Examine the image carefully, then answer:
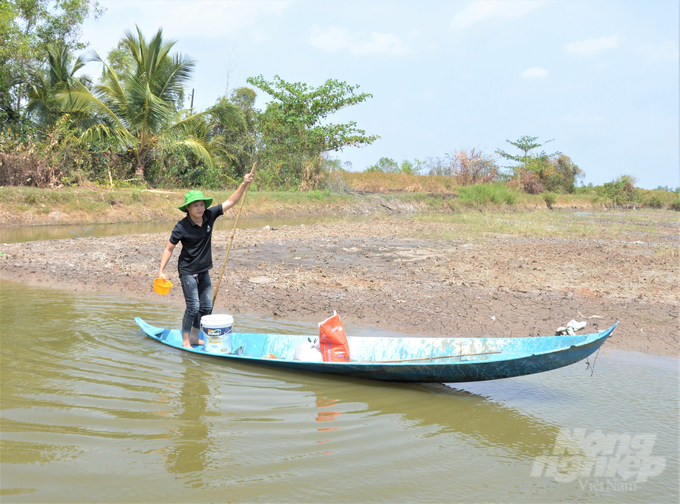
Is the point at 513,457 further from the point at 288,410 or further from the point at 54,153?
the point at 54,153

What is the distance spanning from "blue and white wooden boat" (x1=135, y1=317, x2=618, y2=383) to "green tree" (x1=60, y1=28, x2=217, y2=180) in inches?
724

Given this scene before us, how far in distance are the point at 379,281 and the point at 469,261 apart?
2.59 metres

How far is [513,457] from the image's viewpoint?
12.2ft

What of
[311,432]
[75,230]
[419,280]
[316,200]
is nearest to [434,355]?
[311,432]

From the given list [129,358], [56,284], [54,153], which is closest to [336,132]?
[54,153]

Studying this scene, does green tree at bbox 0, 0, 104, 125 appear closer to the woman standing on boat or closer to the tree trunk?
the tree trunk

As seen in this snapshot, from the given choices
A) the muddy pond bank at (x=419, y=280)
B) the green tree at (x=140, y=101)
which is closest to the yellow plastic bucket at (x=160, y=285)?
the muddy pond bank at (x=419, y=280)

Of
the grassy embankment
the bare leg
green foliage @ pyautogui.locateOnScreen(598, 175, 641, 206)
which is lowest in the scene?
the bare leg

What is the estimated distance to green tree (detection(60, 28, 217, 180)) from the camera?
2144 cm

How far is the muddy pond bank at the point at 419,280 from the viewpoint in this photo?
22.4 ft

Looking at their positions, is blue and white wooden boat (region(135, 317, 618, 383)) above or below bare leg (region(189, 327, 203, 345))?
above

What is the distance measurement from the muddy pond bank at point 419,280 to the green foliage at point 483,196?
1623 cm

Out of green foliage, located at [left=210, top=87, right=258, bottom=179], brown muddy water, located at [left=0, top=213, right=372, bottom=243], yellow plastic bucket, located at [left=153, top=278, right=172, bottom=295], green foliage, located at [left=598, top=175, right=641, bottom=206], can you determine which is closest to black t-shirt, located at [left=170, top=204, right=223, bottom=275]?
yellow plastic bucket, located at [left=153, top=278, right=172, bottom=295]

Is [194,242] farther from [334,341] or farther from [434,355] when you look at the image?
[434,355]
